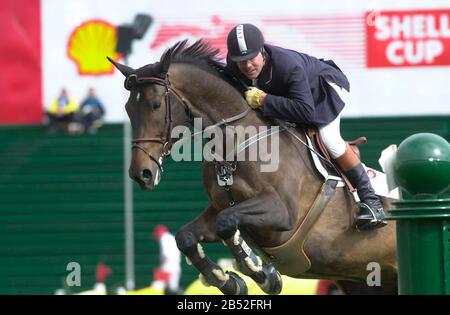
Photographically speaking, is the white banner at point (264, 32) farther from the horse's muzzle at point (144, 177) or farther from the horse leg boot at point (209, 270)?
the horse's muzzle at point (144, 177)

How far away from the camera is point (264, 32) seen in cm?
1347

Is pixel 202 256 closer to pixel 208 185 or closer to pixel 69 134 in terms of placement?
pixel 208 185

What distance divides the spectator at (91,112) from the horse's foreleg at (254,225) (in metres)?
8.54

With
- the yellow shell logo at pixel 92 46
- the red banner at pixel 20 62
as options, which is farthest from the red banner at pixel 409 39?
the red banner at pixel 20 62

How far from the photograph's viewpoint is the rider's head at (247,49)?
523 cm

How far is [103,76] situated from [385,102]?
13.4ft

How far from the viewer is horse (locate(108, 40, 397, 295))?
204 inches

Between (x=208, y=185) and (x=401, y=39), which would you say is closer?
(x=208, y=185)

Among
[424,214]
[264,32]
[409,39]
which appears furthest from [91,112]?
[424,214]

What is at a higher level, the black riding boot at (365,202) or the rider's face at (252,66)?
the rider's face at (252,66)

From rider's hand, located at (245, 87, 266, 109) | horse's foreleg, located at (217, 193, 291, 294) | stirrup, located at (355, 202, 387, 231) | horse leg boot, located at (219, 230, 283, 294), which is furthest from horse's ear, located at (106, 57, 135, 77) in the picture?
stirrup, located at (355, 202, 387, 231)

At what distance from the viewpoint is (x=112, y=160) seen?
14281mm
